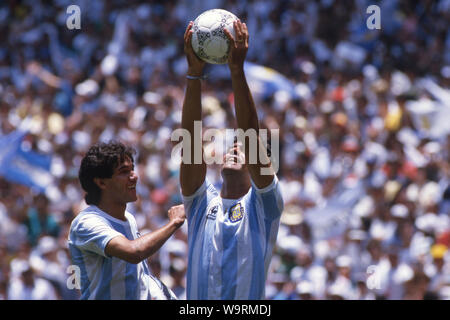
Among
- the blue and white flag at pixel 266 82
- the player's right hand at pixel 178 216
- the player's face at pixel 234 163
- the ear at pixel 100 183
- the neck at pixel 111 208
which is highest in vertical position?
the blue and white flag at pixel 266 82

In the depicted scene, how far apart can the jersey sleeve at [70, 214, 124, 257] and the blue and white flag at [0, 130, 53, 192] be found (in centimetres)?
675

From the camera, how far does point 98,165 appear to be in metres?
4.97

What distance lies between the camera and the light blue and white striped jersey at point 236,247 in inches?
182

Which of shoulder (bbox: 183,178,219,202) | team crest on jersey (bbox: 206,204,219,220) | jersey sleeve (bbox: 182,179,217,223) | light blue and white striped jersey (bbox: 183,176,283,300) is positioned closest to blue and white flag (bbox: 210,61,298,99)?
shoulder (bbox: 183,178,219,202)

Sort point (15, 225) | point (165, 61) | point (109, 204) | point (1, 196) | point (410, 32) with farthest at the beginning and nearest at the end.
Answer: point (165, 61), point (410, 32), point (1, 196), point (15, 225), point (109, 204)

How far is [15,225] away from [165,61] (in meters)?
4.44

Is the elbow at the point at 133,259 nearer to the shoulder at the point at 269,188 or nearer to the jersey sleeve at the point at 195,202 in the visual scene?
the jersey sleeve at the point at 195,202

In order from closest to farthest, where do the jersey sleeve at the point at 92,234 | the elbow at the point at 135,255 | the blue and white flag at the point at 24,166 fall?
the elbow at the point at 135,255 → the jersey sleeve at the point at 92,234 → the blue and white flag at the point at 24,166

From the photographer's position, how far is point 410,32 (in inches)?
506

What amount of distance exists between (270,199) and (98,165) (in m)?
→ 1.14

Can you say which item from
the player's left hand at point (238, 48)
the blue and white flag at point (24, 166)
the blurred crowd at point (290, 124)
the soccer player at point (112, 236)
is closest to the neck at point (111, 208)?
the soccer player at point (112, 236)

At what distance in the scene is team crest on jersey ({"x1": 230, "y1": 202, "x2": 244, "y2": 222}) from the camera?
4.77m
